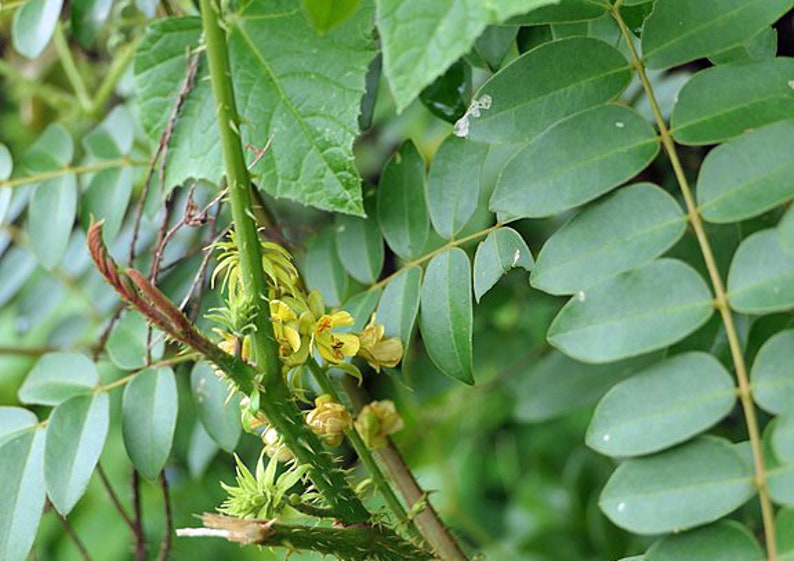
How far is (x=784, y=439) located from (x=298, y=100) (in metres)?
0.50

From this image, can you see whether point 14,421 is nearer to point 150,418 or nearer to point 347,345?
point 150,418

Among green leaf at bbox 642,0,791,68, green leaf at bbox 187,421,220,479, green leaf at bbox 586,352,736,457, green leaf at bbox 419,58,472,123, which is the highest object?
green leaf at bbox 642,0,791,68

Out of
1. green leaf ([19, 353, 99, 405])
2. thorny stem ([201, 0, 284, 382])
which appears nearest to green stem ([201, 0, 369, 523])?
thorny stem ([201, 0, 284, 382])

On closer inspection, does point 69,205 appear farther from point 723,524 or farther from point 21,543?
point 723,524

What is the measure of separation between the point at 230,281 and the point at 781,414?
0.37m

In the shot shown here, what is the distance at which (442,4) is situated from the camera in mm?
585

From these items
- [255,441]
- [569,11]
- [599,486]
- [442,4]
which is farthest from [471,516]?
[442,4]

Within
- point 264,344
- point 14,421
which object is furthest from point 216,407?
point 264,344

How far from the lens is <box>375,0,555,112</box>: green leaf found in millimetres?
574

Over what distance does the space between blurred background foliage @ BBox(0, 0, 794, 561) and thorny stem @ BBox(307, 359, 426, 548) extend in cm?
10

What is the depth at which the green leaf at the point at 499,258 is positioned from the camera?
0.77 metres

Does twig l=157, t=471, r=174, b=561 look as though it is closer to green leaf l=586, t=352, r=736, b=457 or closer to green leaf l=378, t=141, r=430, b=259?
green leaf l=378, t=141, r=430, b=259

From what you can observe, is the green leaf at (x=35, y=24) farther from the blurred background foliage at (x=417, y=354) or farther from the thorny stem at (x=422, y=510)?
the thorny stem at (x=422, y=510)

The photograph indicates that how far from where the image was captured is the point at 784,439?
22.0 inches
